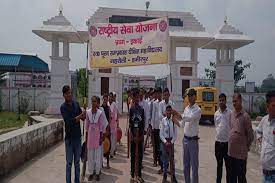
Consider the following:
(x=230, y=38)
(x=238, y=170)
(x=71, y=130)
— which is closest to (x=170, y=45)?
(x=230, y=38)

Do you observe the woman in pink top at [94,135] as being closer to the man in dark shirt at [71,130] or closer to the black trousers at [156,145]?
the man in dark shirt at [71,130]

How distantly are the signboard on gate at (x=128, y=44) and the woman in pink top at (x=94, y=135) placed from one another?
248cm

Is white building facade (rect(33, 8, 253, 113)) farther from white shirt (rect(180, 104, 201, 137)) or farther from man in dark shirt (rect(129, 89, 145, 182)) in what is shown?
white shirt (rect(180, 104, 201, 137))

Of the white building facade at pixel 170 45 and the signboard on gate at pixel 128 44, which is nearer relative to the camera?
Answer: the signboard on gate at pixel 128 44

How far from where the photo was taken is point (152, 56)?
10.5 m

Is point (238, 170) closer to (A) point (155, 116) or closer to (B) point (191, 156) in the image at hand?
(B) point (191, 156)

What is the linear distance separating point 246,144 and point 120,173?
337cm

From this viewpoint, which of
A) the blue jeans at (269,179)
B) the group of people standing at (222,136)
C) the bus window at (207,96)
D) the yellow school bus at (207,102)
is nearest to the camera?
the blue jeans at (269,179)

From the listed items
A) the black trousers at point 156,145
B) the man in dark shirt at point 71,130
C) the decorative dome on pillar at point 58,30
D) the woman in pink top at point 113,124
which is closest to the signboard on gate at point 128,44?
the woman in pink top at point 113,124

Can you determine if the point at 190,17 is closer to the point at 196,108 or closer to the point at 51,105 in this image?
the point at 51,105

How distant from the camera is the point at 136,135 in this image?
25.5ft

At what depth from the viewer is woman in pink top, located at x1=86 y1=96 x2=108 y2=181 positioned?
8016 mm

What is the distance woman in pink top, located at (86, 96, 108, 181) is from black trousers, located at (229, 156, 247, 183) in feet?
9.29

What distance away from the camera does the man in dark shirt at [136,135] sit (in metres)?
7.78
